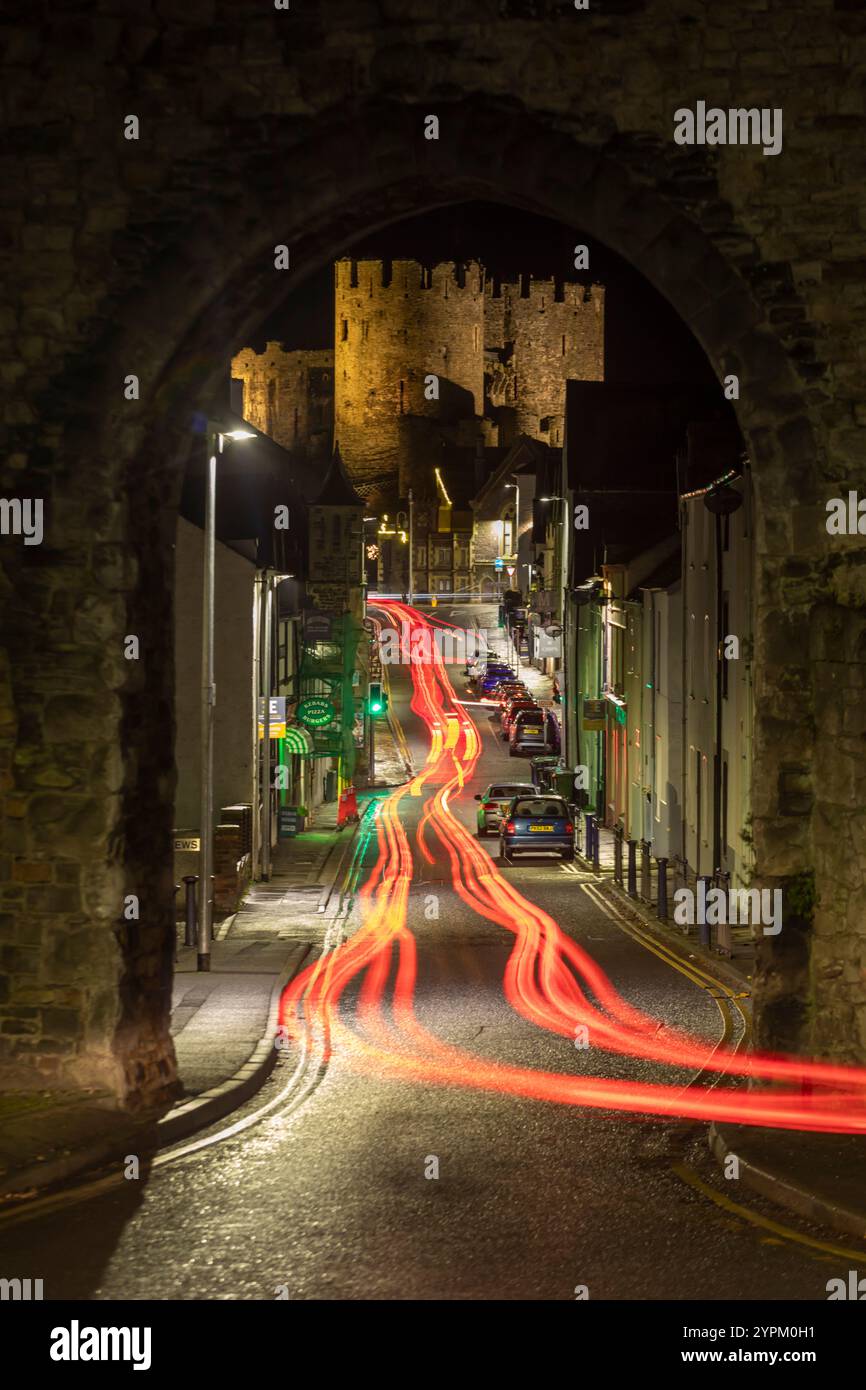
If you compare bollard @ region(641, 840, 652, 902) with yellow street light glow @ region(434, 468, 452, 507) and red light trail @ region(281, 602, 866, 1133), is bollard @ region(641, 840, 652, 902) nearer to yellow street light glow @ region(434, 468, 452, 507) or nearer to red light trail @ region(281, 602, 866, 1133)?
red light trail @ region(281, 602, 866, 1133)

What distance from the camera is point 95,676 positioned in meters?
13.2

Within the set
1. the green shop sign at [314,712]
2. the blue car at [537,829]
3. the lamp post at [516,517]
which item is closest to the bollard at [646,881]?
the blue car at [537,829]

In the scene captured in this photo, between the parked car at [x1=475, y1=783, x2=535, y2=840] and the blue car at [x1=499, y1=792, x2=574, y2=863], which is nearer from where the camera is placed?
the blue car at [x1=499, y1=792, x2=574, y2=863]

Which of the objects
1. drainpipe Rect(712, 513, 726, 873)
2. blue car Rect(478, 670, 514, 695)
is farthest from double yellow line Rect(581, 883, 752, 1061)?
blue car Rect(478, 670, 514, 695)

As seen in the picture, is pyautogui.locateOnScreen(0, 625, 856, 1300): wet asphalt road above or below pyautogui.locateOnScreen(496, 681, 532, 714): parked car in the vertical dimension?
below

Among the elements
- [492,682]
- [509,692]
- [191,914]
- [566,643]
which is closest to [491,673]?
[492,682]

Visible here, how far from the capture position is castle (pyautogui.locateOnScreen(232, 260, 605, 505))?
129 meters

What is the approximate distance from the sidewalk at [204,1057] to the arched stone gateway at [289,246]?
48 cm

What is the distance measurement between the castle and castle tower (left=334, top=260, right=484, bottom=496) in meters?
0.08

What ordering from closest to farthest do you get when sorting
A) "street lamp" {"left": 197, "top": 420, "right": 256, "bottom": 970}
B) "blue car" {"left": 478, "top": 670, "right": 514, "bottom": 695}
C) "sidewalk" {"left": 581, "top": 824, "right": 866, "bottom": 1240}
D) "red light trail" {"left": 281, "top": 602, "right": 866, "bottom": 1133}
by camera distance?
"sidewalk" {"left": 581, "top": 824, "right": 866, "bottom": 1240}, "red light trail" {"left": 281, "top": 602, "right": 866, "bottom": 1133}, "street lamp" {"left": 197, "top": 420, "right": 256, "bottom": 970}, "blue car" {"left": 478, "top": 670, "right": 514, "bottom": 695}

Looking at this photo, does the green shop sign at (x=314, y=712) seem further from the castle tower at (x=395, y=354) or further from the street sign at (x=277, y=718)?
the castle tower at (x=395, y=354)

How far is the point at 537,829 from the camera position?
123 ft

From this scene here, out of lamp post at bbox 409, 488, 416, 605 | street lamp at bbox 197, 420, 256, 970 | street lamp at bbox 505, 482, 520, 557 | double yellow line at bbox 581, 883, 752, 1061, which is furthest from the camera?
lamp post at bbox 409, 488, 416, 605
